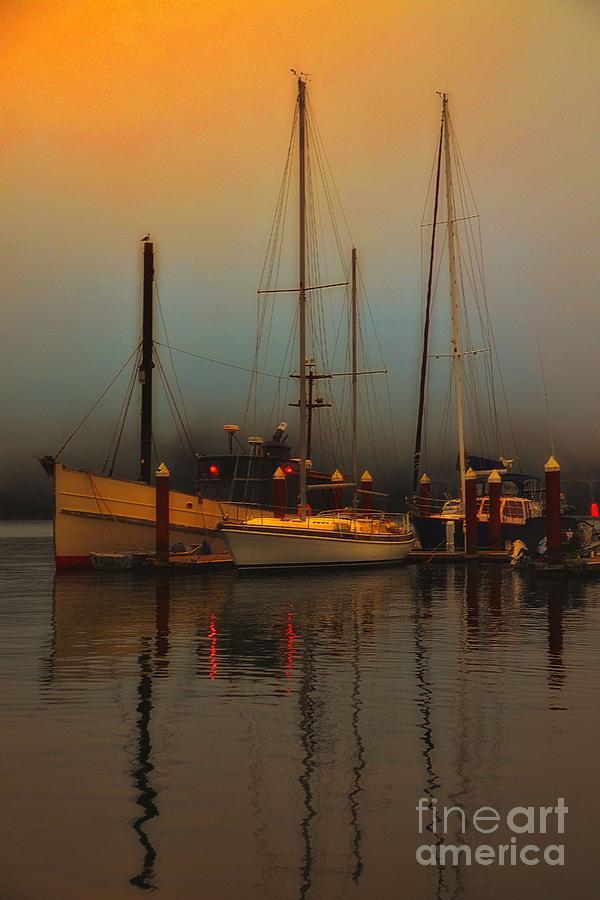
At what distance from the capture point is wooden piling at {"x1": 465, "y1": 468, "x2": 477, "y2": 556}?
137ft

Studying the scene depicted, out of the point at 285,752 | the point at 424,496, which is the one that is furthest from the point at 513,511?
the point at 285,752

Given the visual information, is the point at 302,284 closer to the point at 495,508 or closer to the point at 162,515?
the point at 162,515

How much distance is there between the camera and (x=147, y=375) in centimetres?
4062

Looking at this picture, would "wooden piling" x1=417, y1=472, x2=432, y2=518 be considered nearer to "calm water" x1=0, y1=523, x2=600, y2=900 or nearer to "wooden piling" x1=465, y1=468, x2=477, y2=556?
"wooden piling" x1=465, y1=468, x2=477, y2=556

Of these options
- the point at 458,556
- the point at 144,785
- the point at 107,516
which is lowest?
the point at 144,785

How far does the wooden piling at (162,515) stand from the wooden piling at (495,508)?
15.4 m

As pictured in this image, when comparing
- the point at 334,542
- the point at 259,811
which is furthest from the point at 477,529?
the point at 259,811

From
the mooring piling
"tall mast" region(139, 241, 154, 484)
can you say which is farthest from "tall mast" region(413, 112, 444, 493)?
"tall mast" region(139, 241, 154, 484)

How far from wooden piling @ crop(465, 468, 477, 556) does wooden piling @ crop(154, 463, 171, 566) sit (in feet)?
45.5

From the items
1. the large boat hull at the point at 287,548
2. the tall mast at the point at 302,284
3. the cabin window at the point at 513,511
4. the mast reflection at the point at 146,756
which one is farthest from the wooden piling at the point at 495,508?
the mast reflection at the point at 146,756

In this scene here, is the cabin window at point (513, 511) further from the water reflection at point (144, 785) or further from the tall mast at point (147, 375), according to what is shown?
the water reflection at point (144, 785)

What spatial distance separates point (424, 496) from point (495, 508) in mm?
7148

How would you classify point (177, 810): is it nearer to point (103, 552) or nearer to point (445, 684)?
point (445, 684)

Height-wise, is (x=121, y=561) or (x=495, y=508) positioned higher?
(x=495, y=508)
